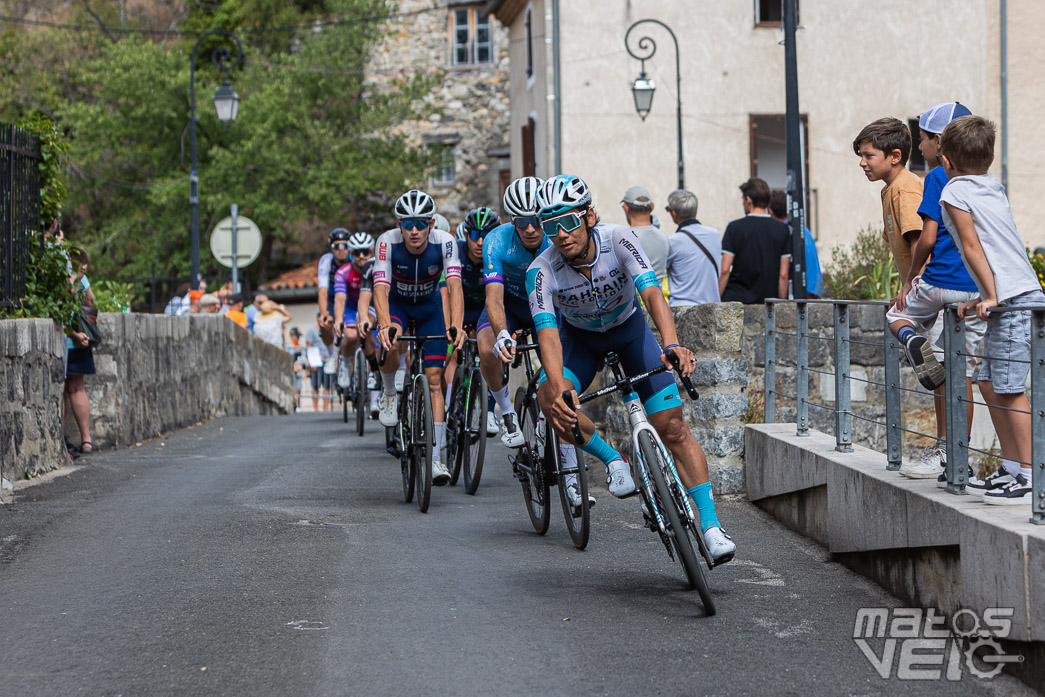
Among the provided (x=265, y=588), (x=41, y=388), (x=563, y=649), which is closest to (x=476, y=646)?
(x=563, y=649)

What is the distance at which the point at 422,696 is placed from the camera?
4707 mm

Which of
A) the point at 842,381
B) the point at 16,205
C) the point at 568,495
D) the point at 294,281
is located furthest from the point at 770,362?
the point at 294,281

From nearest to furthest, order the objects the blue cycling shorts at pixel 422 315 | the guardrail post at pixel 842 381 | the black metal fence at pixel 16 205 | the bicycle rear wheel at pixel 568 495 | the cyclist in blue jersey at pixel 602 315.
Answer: the cyclist in blue jersey at pixel 602 315 → the bicycle rear wheel at pixel 568 495 → the guardrail post at pixel 842 381 → the blue cycling shorts at pixel 422 315 → the black metal fence at pixel 16 205

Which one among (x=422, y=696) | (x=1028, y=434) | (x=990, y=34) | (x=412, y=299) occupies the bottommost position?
(x=422, y=696)

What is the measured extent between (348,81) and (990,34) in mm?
18566

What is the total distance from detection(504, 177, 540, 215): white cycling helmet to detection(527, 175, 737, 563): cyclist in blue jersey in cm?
102

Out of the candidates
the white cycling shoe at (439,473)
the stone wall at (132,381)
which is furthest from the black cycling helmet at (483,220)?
the stone wall at (132,381)

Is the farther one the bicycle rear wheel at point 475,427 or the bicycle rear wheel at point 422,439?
the bicycle rear wheel at point 475,427

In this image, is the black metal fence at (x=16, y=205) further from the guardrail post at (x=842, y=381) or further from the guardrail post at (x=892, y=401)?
the guardrail post at (x=892, y=401)

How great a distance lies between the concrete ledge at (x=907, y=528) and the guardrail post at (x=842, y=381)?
9 centimetres

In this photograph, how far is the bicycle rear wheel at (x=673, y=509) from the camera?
5758 mm

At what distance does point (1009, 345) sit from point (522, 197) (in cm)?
289

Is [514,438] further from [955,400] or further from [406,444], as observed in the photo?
[955,400]

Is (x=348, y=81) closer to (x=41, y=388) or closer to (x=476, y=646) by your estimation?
(x=41, y=388)
